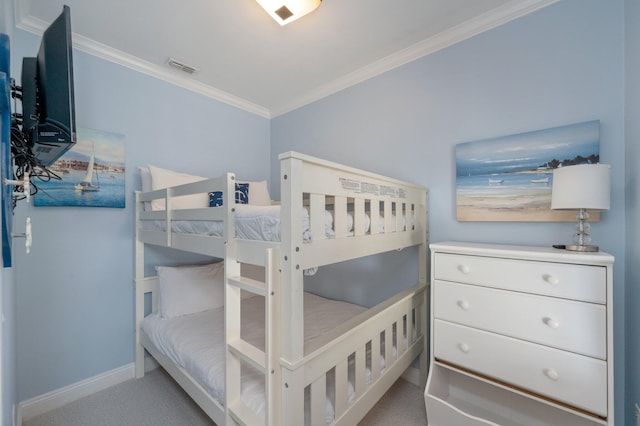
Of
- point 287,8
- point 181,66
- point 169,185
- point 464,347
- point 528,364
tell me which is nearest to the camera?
point 528,364

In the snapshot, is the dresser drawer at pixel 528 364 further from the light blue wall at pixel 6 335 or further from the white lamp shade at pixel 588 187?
the light blue wall at pixel 6 335

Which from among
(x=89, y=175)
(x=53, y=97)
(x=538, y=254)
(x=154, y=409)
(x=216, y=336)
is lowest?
(x=154, y=409)

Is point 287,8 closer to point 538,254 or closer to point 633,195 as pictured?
point 538,254

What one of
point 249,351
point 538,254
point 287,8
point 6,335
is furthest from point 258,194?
point 538,254

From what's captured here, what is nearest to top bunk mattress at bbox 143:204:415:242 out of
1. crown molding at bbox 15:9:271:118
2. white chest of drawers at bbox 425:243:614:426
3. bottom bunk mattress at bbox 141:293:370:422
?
white chest of drawers at bbox 425:243:614:426

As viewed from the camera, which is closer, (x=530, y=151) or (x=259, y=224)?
(x=259, y=224)

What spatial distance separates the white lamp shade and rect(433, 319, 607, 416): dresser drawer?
26.1 inches

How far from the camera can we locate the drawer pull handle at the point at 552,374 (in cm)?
121

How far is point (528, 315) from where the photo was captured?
1292 millimetres

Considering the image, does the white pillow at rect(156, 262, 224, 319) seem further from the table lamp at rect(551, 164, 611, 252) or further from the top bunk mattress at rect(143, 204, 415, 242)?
the table lamp at rect(551, 164, 611, 252)

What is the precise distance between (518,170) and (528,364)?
41.9 inches

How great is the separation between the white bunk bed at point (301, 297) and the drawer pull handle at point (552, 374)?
2.31 feet

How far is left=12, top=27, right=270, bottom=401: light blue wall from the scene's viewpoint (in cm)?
176

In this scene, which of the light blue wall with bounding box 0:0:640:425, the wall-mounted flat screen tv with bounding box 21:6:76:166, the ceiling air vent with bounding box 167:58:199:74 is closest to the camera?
the wall-mounted flat screen tv with bounding box 21:6:76:166
